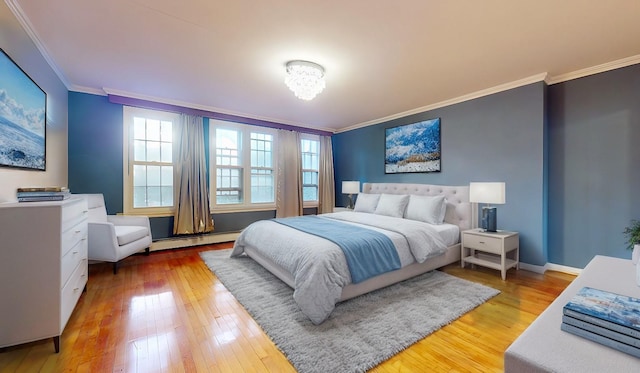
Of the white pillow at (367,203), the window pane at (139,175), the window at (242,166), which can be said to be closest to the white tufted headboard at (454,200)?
the white pillow at (367,203)

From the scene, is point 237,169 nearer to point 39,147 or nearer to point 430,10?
point 39,147

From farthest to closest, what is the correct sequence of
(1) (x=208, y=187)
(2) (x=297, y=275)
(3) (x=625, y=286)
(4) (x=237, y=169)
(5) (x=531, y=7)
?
(4) (x=237, y=169)
(1) (x=208, y=187)
(2) (x=297, y=275)
(5) (x=531, y=7)
(3) (x=625, y=286)

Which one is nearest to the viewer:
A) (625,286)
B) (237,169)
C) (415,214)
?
(625,286)

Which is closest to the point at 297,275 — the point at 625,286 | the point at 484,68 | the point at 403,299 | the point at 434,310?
the point at 403,299

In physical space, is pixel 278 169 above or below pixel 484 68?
below

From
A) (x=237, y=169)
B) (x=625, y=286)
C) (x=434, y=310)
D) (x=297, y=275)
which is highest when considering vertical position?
(x=237, y=169)

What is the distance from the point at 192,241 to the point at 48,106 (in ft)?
8.40

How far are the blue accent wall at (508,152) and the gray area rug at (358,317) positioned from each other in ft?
4.01

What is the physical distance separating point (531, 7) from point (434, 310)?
2471mm

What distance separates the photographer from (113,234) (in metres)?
2.94

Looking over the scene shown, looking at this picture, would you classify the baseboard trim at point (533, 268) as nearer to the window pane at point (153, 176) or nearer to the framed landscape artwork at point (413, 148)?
the framed landscape artwork at point (413, 148)

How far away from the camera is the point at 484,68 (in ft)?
9.48

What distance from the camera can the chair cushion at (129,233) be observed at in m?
3.09

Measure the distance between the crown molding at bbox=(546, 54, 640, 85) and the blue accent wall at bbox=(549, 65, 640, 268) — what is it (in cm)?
5
